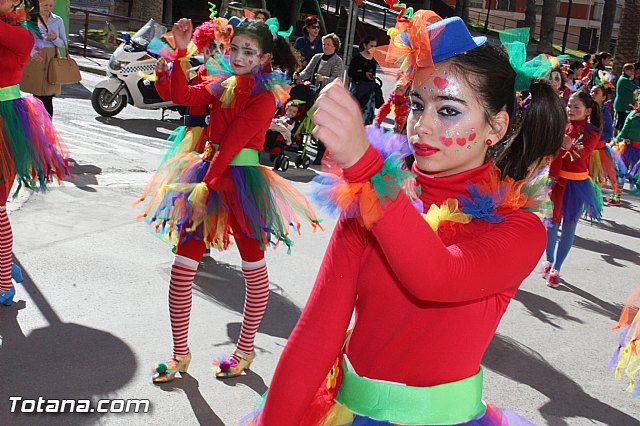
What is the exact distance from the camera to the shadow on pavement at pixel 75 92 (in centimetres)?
1515

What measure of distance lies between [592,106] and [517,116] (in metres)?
6.48

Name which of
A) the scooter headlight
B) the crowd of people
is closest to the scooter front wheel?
the scooter headlight

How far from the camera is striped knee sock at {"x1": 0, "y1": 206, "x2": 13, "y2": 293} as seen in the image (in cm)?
535

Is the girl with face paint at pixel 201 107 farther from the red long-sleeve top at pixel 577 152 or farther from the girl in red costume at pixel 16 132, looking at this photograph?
the red long-sleeve top at pixel 577 152

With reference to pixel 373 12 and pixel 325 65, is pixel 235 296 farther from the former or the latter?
pixel 373 12

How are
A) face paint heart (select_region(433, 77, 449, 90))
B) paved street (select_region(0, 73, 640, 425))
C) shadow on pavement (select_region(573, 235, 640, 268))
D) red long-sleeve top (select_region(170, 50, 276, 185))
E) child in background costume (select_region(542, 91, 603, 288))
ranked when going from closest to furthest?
face paint heart (select_region(433, 77, 449, 90))
paved street (select_region(0, 73, 640, 425))
red long-sleeve top (select_region(170, 50, 276, 185))
child in background costume (select_region(542, 91, 603, 288))
shadow on pavement (select_region(573, 235, 640, 268))

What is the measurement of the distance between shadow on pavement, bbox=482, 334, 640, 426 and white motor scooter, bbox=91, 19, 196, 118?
8.82 meters

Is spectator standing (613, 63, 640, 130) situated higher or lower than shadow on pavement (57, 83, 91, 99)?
higher

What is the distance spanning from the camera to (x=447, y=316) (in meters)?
2.17

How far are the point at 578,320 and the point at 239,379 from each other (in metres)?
3.17

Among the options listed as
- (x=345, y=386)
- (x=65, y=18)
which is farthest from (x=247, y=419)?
(x=65, y=18)

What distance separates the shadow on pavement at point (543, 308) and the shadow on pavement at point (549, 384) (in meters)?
0.73

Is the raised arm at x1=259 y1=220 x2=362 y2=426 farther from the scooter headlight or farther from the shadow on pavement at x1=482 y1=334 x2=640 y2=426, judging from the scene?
the scooter headlight

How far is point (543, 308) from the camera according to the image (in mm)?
6980
